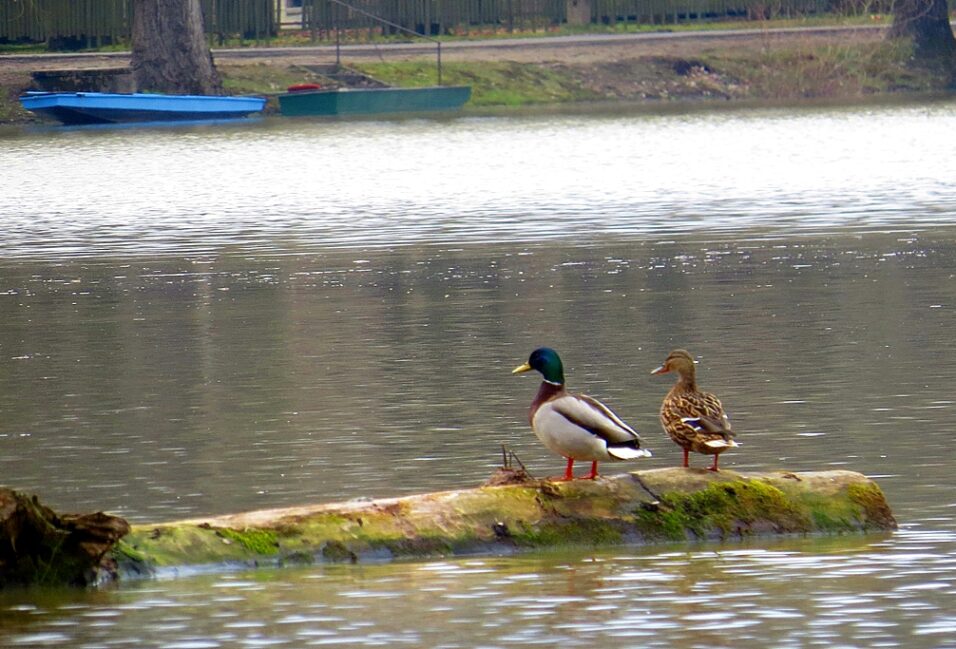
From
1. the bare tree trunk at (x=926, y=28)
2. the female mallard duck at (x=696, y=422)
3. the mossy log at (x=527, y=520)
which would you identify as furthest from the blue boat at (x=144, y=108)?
the mossy log at (x=527, y=520)

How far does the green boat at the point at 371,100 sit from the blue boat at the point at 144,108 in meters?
1.22

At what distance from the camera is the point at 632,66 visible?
7169cm

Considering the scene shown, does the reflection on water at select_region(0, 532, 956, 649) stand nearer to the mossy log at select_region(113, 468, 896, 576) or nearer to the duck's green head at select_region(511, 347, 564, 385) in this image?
the mossy log at select_region(113, 468, 896, 576)

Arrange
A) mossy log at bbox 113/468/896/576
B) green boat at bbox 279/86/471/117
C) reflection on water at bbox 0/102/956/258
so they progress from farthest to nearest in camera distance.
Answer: green boat at bbox 279/86/471/117 → reflection on water at bbox 0/102/956/258 → mossy log at bbox 113/468/896/576

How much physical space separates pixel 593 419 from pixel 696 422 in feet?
1.84

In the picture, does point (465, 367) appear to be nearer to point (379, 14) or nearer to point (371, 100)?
point (371, 100)

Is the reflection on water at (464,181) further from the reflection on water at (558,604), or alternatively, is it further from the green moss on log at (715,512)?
the reflection on water at (558,604)

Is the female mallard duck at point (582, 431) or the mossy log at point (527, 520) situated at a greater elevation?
the female mallard duck at point (582, 431)

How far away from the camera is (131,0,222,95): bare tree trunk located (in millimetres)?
63906

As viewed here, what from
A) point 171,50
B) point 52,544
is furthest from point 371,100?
point 52,544

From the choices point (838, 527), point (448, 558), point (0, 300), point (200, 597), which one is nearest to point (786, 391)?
point (838, 527)

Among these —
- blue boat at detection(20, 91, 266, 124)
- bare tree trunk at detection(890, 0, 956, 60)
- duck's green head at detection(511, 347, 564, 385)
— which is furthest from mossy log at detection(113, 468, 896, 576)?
bare tree trunk at detection(890, 0, 956, 60)

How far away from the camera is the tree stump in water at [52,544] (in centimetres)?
992

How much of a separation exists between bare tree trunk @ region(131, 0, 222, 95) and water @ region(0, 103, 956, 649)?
23.2 meters
